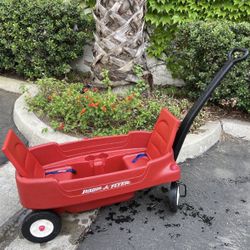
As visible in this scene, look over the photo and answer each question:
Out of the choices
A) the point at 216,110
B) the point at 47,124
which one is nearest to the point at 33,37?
the point at 47,124

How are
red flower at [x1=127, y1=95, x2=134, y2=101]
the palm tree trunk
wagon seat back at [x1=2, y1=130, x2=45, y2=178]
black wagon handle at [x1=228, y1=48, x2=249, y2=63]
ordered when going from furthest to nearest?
the palm tree trunk
red flower at [x1=127, y1=95, x2=134, y2=101]
black wagon handle at [x1=228, y1=48, x2=249, y2=63]
wagon seat back at [x1=2, y1=130, x2=45, y2=178]

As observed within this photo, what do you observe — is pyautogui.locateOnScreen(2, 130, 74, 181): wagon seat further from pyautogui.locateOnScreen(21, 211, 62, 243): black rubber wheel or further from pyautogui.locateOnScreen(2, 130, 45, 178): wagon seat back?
pyautogui.locateOnScreen(21, 211, 62, 243): black rubber wheel

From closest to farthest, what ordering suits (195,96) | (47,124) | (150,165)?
1. (150,165)
2. (47,124)
3. (195,96)

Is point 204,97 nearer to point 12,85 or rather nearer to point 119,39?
point 119,39

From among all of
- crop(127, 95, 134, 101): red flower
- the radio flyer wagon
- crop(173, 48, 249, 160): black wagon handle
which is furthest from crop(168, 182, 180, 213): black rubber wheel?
crop(127, 95, 134, 101): red flower

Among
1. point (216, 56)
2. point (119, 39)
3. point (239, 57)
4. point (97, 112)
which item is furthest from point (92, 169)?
point (216, 56)

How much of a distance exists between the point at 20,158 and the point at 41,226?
0.51 metres

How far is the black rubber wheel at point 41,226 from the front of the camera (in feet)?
7.95

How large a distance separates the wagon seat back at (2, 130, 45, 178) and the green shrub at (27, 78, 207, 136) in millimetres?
946

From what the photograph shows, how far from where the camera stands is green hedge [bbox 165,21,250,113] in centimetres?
411

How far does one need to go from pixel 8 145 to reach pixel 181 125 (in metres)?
1.30

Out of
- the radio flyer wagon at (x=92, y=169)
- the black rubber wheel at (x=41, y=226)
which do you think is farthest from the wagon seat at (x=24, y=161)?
the black rubber wheel at (x=41, y=226)

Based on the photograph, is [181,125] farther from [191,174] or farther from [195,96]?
[195,96]

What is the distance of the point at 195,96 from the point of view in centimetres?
452
